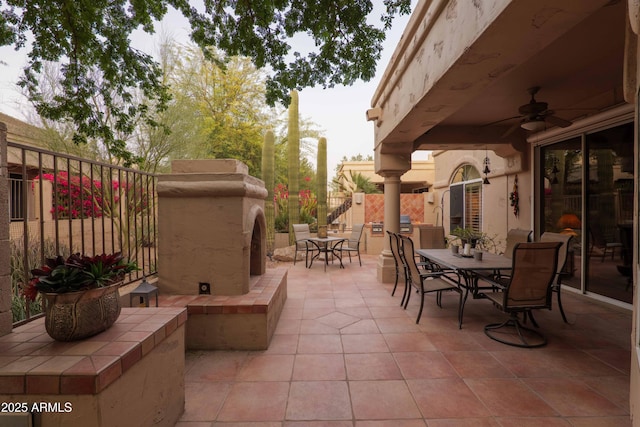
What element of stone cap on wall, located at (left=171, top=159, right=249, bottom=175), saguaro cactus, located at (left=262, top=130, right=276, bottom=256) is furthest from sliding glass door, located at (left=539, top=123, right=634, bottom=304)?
saguaro cactus, located at (left=262, top=130, right=276, bottom=256)

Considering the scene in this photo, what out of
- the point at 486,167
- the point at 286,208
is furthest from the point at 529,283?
the point at 286,208

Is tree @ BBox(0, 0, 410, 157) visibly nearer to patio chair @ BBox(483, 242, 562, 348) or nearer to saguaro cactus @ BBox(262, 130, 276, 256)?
patio chair @ BBox(483, 242, 562, 348)

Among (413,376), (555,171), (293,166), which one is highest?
(293,166)

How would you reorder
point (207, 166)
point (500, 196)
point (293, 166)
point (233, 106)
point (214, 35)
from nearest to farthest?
point (207, 166), point (214, 35), point (500, 196), point (293, 166), point (233, 106)

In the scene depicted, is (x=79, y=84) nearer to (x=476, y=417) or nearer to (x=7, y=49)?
(x=7, y=49)

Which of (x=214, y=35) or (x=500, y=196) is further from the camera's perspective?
(x=500, y=196)

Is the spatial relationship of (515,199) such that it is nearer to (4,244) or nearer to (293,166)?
(293,166)

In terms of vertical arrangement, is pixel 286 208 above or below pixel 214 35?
below

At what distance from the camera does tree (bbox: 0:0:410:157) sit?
2873mm

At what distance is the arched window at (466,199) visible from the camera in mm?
7332

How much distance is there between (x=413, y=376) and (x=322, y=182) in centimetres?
648

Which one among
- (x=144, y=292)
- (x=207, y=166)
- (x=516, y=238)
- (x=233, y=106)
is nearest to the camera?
(x=144, y=292)

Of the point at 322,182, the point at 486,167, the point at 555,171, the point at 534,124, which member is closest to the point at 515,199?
the point at 555,171

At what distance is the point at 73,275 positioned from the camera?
1403mm
